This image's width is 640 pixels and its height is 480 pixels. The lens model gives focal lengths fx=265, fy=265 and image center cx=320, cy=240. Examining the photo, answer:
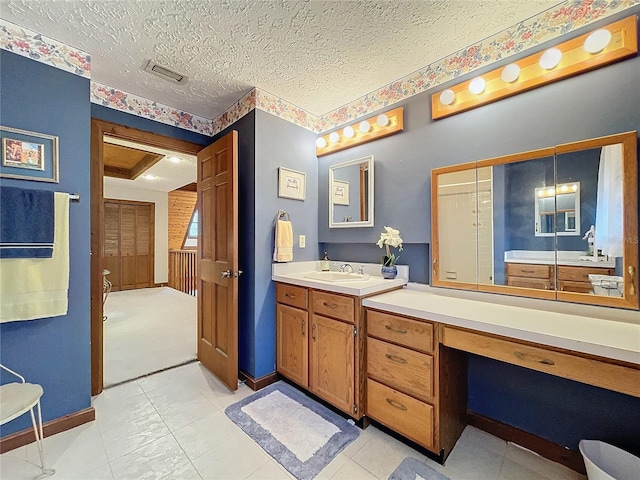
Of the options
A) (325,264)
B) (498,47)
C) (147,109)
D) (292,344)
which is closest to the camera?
(498,47)

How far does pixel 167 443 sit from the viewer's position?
1558mm

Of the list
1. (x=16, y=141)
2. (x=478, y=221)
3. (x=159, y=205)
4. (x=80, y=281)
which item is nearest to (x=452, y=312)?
(x=478, y=221)

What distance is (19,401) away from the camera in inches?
49.8

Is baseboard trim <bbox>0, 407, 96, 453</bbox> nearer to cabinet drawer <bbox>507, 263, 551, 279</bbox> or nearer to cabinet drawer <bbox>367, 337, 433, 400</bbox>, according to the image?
cabinet drawer <bbox>367, 337, 433, 400</bbox>

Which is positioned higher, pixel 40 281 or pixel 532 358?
pixel 40 281

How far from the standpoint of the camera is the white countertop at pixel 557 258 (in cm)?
136

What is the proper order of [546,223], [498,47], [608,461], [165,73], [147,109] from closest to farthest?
[608,461] → [546,223] → [498,47] → [165,73] → [147,109]

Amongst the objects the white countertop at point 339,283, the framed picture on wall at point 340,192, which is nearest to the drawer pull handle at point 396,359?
the white countertop at point 339,283

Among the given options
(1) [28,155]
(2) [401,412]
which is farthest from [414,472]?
(1) [28,155]

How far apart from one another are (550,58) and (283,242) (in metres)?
2.02

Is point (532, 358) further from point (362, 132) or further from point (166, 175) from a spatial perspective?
point (166, 175)

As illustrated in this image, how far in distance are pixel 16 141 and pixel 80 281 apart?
2.92 feet

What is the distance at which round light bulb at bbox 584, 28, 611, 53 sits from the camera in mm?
1300

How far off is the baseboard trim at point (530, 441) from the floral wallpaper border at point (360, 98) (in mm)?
2229
